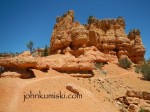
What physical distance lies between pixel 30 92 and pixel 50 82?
230 cm

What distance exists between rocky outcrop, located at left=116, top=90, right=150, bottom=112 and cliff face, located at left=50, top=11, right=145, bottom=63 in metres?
12.2

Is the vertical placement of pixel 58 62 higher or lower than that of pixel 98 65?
higher

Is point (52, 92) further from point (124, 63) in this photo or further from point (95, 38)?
point (124, 63)

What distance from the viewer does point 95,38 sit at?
98.5ft

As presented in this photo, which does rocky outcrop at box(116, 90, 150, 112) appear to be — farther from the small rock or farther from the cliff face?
the cliff face

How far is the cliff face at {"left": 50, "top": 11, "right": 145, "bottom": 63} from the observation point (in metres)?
28.8

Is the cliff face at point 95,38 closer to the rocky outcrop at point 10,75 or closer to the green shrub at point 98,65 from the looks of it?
the green shrub at point 98,65

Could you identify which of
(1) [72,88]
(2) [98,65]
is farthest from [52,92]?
(2) [98,65]

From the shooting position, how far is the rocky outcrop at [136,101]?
16250 mm

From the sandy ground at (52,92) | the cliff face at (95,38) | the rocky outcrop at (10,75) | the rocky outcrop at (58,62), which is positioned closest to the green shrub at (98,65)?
the rocky outcrop at (58,62)

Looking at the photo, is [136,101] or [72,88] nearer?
[72,88]

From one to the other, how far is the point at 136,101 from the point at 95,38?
14.6m

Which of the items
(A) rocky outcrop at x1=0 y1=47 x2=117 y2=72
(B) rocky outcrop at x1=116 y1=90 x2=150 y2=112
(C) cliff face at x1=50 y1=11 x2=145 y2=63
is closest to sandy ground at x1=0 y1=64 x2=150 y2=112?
(A) rocky outcrop at x1=0 y1=47 x2=117 y2=72

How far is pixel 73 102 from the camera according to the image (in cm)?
1384
